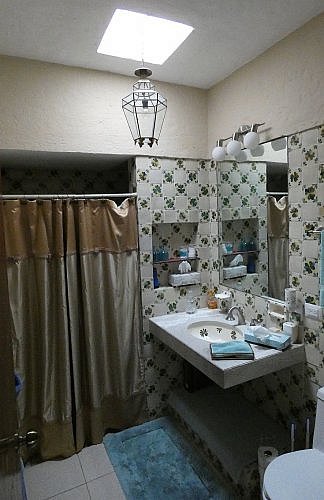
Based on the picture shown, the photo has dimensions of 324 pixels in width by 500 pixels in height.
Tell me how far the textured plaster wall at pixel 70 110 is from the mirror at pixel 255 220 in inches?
22.0

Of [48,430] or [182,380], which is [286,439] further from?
[48,430]

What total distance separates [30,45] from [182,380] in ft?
8.88

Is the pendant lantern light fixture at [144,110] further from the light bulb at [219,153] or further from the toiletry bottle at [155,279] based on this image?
the toiletry bottle at [155,279]

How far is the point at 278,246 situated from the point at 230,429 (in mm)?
1309

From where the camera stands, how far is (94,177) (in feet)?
9.97

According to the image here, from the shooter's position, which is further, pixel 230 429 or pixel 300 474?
pixel 230 429

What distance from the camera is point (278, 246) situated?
6.73 feet

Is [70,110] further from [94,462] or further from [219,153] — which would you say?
[94,462]

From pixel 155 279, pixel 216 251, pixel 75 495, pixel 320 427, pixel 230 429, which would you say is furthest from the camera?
pixel 216 251

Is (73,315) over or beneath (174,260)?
beneath

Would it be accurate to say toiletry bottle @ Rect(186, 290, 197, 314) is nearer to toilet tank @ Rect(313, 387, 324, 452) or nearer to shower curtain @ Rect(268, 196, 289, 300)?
shower curtain @ Rect(268, 196, 289, 300)

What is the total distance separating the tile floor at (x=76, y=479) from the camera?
188cm

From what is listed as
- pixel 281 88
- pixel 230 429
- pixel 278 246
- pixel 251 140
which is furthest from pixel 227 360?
pixel 281 88

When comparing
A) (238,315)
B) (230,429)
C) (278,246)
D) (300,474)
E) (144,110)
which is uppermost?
(144,110)
